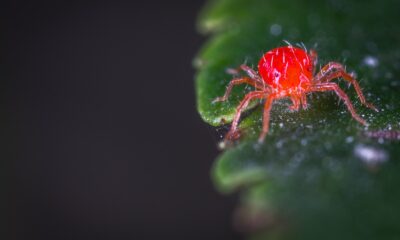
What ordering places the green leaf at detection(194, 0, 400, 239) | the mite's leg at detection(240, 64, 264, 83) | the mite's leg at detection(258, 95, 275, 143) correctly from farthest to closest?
the mite's leg at detection(240, 64, 264, 83)
the mite's leg at detection(258, 95, 275, 143)
the green leaf at detection(194, 0, 400, 239)

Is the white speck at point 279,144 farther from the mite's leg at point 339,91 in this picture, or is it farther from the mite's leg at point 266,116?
the mite's leg at point 339,91

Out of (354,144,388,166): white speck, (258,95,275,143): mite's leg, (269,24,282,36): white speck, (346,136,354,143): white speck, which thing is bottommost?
(354,144,388,166): white speck

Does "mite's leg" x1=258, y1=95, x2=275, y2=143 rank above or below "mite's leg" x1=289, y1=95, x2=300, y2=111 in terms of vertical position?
below

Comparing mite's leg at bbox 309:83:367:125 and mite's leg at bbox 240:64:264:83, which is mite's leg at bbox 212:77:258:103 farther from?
mite's leg at bbox 309:83:367:125

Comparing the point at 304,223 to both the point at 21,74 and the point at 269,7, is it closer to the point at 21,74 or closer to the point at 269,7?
Answer: the point at 269,7

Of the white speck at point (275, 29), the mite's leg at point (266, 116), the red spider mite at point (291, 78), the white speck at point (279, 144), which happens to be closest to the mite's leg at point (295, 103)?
the red spider mite at point (291, 78)

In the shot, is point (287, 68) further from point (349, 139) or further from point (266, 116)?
point (349, 139)

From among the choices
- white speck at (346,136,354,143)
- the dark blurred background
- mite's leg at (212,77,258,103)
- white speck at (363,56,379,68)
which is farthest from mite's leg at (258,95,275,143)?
the dark blurred background


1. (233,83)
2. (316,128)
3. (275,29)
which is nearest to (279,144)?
(316,128)
